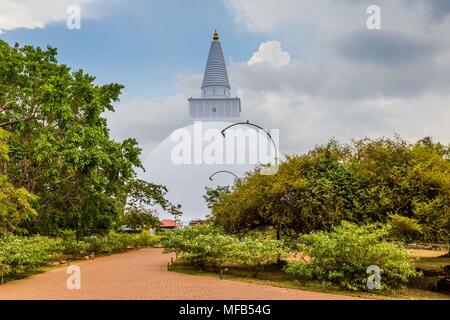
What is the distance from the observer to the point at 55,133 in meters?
21.6

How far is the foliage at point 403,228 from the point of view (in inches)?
609

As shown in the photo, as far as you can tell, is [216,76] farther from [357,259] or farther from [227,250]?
[357,259]

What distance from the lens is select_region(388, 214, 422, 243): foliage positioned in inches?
609

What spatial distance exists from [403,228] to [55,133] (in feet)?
52.7

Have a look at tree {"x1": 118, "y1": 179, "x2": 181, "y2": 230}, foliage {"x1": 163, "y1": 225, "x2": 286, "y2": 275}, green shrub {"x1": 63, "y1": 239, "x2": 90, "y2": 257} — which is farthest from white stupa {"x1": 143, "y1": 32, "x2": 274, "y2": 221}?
foliage {"x1": 163, "y1": 225, "x2": 286, "y2": 275}

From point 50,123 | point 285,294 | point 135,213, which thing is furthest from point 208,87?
point 285,294

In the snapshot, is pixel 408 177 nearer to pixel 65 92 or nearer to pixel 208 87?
pixel 65 92

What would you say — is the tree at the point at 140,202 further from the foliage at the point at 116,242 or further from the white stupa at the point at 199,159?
the white stupa at the point at 199,159

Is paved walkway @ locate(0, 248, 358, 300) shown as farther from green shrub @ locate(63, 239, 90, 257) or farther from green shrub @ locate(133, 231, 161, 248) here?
green shrub @ locate(133, 231, 161, 248)

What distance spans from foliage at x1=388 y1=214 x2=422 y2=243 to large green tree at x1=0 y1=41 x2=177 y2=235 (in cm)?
1295

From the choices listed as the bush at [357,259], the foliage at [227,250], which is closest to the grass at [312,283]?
the bush at [357,259]

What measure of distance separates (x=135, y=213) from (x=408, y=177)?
28530mm

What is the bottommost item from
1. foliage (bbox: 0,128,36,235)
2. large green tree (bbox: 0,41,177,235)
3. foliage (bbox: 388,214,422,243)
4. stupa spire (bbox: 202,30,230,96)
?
foliage (bbox: 388,214,422,243)

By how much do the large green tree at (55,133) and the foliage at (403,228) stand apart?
42.5ft
